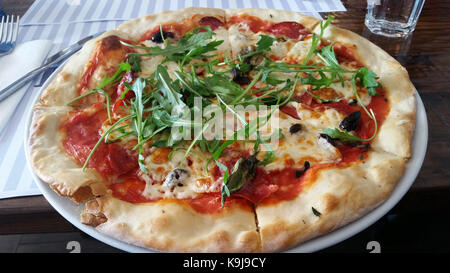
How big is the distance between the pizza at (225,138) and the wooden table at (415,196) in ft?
0.70

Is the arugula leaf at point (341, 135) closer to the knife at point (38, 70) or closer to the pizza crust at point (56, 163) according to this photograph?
the pizza crust at point (56, 163)

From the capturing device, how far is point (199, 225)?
129 centimetres

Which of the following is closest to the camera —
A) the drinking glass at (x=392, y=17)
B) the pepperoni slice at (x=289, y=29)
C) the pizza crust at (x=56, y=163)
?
the pizza crust at (x=56, y=163)

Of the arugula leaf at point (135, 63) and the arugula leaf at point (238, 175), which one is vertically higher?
the arugula leaf at point (135, 63)

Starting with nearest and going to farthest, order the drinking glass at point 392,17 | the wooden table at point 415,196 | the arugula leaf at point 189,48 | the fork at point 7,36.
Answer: the wooden table at point 415,196 → the arugula leaf at point 189,48 → the fork at point 7,36 → the drinking glass at point 392,17

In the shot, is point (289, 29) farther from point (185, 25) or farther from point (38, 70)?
point (38, 70)

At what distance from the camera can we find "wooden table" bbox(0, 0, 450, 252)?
1.47m

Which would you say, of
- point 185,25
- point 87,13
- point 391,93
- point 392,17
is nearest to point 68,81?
point 185,25

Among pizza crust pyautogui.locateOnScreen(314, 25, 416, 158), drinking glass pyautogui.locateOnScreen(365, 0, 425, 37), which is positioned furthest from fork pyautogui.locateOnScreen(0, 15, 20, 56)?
drinking glass pyautogui.locateOnScreen(365, 0, 425, 37)

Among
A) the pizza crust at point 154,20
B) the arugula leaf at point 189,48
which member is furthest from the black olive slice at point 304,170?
the pizza crust at point 154,20

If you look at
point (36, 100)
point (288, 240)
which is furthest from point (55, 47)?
point (288, 240)

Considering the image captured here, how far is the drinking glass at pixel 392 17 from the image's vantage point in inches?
98.6

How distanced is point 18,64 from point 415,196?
2324mm

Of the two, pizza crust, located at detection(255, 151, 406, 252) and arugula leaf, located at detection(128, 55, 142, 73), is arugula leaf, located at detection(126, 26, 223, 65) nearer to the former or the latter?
arugula leaf, located at detection(128, 55, 142, 73)
